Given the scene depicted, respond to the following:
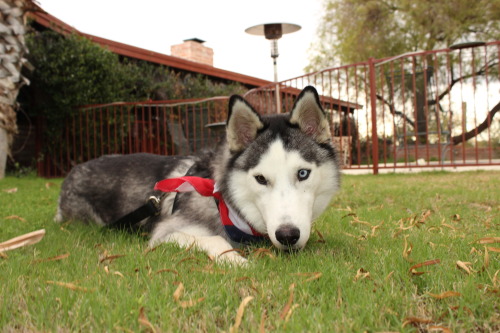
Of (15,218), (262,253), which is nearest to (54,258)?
(262,253)

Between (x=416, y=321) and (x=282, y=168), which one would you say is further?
(x=282, y=168)

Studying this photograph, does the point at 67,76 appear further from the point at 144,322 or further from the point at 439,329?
the point at 439,329

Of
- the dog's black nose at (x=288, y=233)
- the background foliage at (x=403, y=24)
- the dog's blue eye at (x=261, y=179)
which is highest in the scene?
the background foliage at (x=403, y=24)

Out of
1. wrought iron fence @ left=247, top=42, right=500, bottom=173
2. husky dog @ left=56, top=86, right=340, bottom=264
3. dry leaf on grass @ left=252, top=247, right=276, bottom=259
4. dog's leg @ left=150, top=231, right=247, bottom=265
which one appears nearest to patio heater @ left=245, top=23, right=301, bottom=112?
wrought iron fence @ left=247, top=42, right=500, bottom=173

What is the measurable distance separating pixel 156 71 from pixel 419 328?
42.4 ft

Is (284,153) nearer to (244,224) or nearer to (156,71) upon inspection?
(244,224)

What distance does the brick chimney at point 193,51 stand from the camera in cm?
1900

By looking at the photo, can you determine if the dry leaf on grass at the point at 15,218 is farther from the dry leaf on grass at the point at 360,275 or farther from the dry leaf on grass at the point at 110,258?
the dry leaf on grass at the point at 360,275

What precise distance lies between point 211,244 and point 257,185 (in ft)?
1.46

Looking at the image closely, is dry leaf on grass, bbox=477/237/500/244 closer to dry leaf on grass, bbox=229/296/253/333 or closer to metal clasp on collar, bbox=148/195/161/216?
dry leaf on grass, bbox=229/296/253/333

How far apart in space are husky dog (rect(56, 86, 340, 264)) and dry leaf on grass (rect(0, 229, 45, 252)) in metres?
0.71

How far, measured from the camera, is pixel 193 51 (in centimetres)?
1912

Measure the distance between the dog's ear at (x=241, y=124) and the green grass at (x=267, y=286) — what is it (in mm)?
661

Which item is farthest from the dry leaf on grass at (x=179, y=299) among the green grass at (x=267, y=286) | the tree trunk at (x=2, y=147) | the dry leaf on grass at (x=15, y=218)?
the tree trunk at (x=2, y=147)
